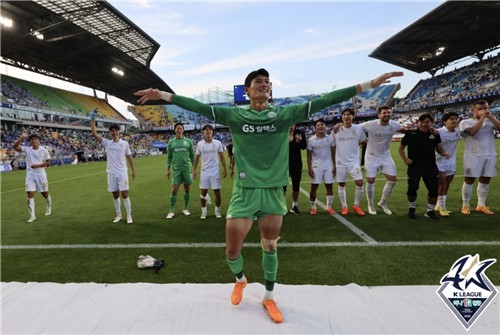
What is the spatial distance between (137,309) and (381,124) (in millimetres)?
5783

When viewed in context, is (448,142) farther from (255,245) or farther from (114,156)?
(114,156)

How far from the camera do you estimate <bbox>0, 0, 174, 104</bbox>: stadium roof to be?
84.5 feet

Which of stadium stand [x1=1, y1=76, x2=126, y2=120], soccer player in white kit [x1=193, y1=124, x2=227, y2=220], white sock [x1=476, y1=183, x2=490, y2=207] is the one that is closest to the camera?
white sock [x1=476, y1=183, x2=490, y2=207]

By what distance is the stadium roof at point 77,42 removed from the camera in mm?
25750

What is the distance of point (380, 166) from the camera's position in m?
6.55

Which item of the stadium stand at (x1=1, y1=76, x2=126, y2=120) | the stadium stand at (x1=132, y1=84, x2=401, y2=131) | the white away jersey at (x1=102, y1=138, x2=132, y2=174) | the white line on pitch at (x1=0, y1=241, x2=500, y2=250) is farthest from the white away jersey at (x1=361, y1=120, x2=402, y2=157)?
the stadium stand at (x1=132, y1=84, x2=401, y2=131)

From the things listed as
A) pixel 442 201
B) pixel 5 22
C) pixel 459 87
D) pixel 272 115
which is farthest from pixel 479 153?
pixel 459 87

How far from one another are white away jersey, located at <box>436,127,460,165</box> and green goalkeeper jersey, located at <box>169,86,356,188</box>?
465 cm

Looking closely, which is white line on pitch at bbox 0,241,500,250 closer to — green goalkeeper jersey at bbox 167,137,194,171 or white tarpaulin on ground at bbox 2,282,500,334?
white tarpaulin on ground at bbox 2,282,500,334

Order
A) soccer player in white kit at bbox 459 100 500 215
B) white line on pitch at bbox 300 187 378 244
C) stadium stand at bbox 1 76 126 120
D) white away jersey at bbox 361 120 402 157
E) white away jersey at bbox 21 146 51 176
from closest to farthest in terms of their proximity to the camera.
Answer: white line on pitch at bbox 300 187 378 244, soccer player in white kit at bbox 459 100 500 215, white away jersey at bbox 361 120 402 157, white away jersey at bbox 21 146 51 176, stadium stand at bbox 1 76 126 120

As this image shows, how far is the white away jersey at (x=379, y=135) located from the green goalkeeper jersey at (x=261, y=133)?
392cm

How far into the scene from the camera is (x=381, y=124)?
20.9 ft

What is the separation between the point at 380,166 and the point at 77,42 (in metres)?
37.9

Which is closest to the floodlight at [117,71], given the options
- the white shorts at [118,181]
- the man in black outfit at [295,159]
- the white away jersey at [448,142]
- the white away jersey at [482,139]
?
the white shorts at [118,181]
